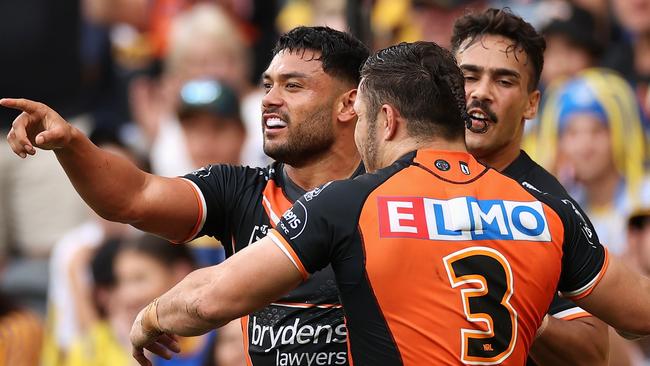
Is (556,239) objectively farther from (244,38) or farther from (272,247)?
(244,38)

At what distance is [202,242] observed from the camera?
9.07m

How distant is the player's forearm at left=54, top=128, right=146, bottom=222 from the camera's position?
14.5 ft

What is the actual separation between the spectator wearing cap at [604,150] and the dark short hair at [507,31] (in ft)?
10.8

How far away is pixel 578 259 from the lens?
173 inches

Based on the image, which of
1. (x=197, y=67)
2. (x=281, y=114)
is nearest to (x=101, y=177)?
(x=281, y=114)

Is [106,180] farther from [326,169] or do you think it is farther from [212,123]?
[212,123]

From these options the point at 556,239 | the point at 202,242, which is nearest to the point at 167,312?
the point at 556,239

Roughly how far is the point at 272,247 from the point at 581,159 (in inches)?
197

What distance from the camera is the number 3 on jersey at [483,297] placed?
414 centimetres

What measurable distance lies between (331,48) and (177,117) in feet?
15.8

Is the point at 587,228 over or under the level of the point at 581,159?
under

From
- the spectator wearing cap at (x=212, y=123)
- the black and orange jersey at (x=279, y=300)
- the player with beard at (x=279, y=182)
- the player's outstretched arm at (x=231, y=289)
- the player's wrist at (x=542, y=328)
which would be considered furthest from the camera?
the spectator wearing cap at (x=212, y=123)

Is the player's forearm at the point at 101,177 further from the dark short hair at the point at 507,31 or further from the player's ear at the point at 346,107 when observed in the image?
the dark short hair at the point at 507,31

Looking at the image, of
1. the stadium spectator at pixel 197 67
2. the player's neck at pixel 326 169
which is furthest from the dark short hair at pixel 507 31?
the stadium spectator at pixel 197 67
